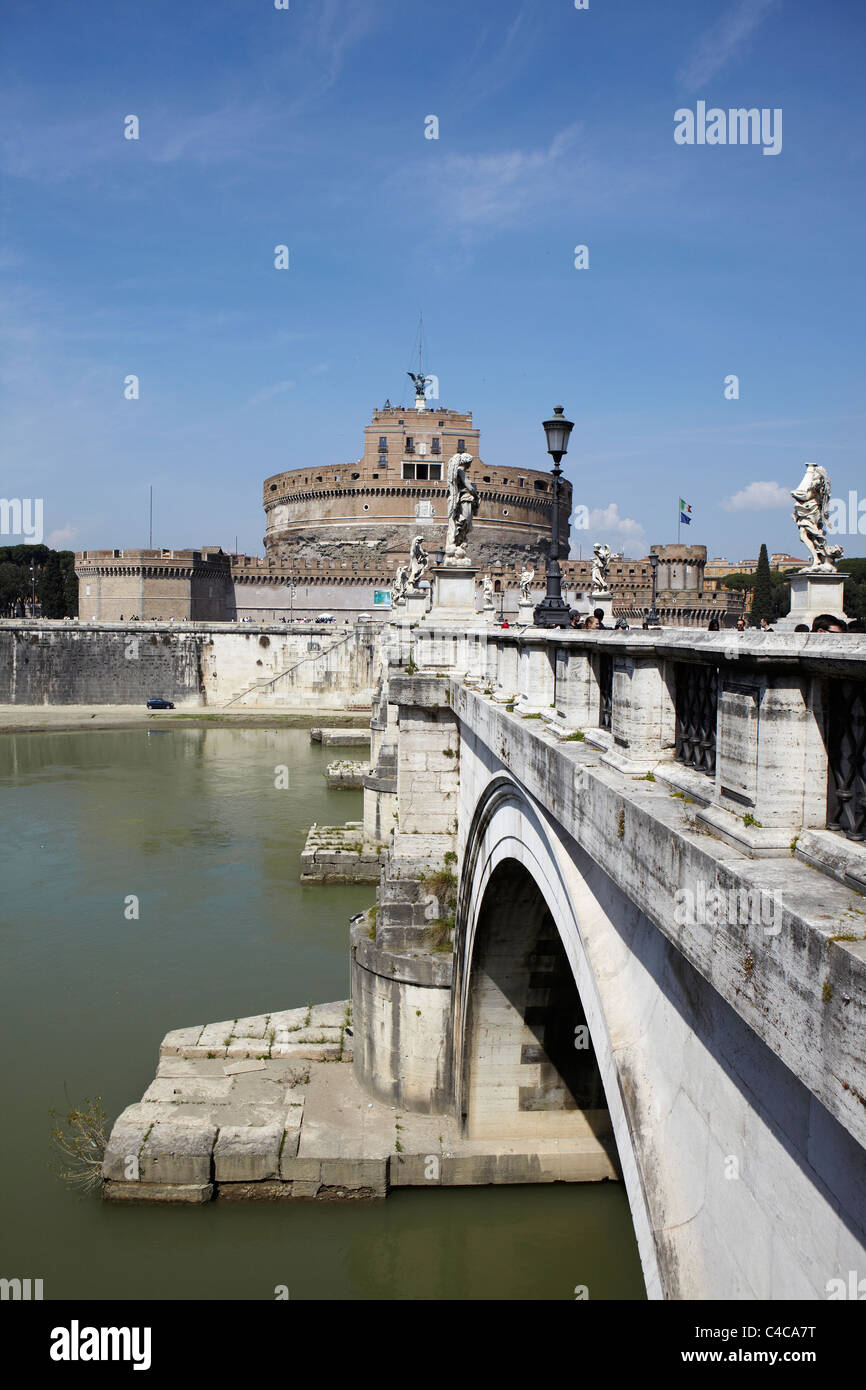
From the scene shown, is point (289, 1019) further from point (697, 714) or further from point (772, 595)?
point (772, 595)

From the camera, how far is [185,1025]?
444 inches

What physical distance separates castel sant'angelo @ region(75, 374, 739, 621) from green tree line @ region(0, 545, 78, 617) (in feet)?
25.4

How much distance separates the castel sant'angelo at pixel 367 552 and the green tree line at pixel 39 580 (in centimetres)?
774

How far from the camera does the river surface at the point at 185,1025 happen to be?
7.52 meters

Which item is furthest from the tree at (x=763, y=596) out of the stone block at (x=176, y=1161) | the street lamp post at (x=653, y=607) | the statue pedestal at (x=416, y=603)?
the stone block at (x=176, y=1161)

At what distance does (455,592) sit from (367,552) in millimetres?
51738

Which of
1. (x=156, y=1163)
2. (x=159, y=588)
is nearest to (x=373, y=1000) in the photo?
(x=156, y=1163)

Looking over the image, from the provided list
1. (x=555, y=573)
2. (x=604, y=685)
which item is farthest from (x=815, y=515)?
(x=604, y=685)

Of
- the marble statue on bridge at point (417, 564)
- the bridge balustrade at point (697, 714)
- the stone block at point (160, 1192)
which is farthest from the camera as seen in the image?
the marble statue on bridge at point (417, 564)

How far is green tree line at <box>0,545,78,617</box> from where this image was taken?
63719mm

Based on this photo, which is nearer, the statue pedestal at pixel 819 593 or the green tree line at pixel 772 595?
the statue pedestal at pixel 819 593

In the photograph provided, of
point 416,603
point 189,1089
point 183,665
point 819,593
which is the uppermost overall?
point 416,603

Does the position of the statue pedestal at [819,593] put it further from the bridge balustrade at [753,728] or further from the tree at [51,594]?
the tree at [51,594]

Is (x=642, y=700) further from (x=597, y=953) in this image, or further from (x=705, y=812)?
(x=597, y=953)
